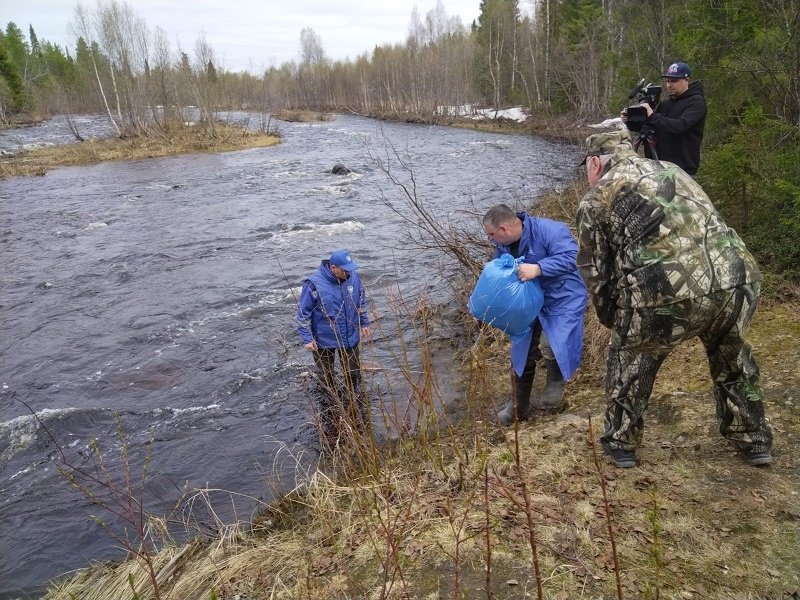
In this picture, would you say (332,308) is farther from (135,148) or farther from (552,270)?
(135,148)

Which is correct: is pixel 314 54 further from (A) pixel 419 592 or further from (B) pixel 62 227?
(A) pixel 419 592

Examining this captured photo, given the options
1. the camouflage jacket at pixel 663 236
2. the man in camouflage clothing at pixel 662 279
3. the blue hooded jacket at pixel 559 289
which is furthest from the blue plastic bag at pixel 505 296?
the camouflage jacket at pixel 663 236

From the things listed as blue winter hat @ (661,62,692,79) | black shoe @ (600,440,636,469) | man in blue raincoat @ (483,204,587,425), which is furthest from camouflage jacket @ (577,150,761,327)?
blue winter hat @ (661,62,692,79)

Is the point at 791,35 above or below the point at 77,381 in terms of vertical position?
above

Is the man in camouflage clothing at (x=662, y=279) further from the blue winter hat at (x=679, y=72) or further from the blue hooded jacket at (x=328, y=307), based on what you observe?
the blue winter hat at (x=679, y=72)

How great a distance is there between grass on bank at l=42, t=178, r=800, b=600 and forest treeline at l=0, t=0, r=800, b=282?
7.92 feet

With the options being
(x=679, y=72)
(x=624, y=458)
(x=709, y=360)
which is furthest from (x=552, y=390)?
(x=679, y=72)

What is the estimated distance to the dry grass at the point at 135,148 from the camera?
1014 inches

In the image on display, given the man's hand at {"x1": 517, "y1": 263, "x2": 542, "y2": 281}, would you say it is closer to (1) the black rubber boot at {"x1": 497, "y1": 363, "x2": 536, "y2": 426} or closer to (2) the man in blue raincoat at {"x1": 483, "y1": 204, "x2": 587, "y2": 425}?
(2) the man in blue raincoat at {"x1": 483, "y1": 204, "x2": 587, "y2": 425}

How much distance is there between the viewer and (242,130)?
36.8 metres

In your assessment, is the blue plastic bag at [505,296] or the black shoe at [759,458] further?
the blue plastic bag at [505,296]

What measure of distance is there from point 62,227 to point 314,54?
6803cm

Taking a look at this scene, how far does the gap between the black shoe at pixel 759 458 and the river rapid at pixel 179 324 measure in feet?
6.86

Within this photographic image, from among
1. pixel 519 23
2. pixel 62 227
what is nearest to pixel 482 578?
pixel 62 227
